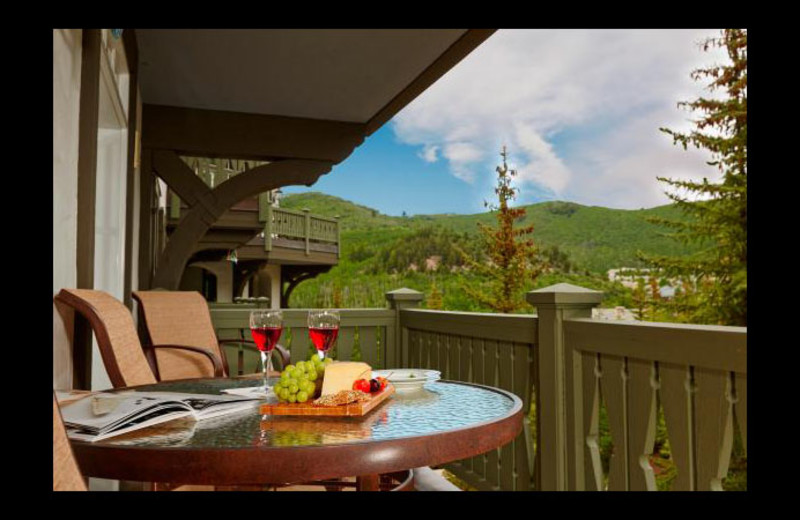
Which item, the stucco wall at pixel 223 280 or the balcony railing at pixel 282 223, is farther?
the stucco wall at pixel 223 280

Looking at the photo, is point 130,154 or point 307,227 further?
point 307,227

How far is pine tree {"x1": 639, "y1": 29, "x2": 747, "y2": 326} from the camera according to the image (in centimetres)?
1063

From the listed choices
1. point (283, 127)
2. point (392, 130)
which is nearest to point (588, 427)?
point (283, 127)

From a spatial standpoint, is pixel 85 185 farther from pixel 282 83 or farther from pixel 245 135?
pixel 245 135

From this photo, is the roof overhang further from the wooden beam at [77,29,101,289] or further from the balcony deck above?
the balcony deck above

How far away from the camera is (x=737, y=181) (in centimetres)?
1082

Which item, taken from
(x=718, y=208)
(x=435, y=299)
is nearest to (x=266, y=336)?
(x=718, y=208)

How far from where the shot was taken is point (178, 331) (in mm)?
3398

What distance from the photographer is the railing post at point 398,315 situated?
397cm

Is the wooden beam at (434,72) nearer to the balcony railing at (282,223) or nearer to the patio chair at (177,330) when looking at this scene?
Answer: the patio chair at (177,330)

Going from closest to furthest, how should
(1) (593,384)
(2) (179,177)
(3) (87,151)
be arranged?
(3) (87,151)
(1) (593,384)
(2) (179,177)

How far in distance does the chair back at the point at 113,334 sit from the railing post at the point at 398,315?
Result: 6.63 ft

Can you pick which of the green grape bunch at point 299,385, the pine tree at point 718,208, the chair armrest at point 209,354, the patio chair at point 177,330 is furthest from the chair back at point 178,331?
the pine tree at point 718,208

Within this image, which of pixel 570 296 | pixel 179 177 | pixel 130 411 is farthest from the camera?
pixel 179 177
